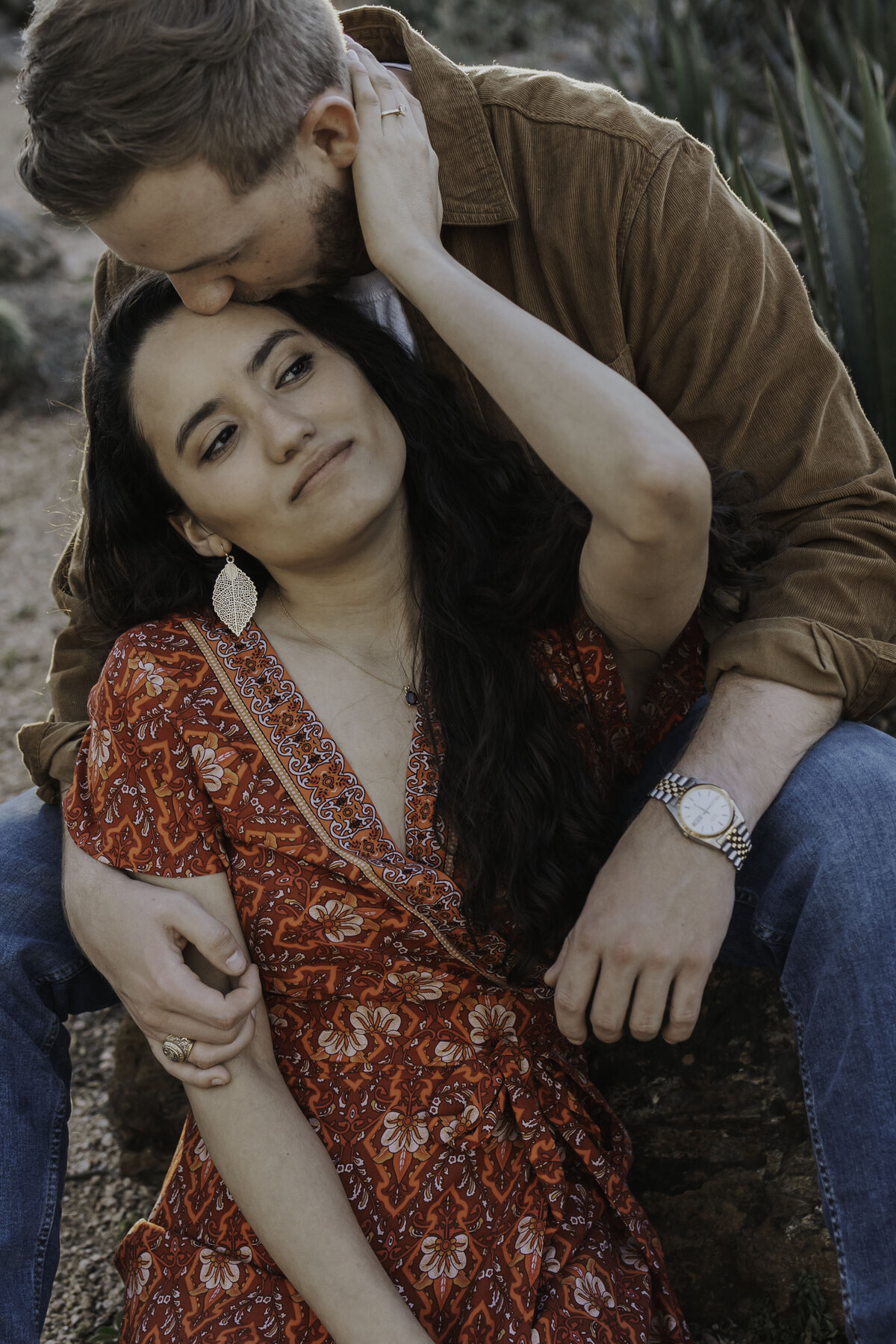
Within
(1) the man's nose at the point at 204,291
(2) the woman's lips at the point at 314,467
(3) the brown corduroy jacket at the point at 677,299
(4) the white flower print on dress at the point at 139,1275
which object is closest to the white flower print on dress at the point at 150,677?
(2) the woman's lips at the point at 314,467

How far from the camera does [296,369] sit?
213cm

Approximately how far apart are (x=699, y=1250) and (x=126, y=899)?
143 centimetres

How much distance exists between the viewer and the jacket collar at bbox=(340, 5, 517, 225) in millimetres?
2402

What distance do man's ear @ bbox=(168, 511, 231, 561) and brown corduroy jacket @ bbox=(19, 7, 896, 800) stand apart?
1.80 ft

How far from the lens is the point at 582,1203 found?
2209 millimetres

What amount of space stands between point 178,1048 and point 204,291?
124 cm

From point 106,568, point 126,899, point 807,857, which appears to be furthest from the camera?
point 106,568

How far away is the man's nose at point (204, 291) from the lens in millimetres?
2047

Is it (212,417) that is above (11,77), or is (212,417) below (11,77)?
above

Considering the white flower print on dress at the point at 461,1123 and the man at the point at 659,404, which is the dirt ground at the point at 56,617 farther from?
the white flower print on dress at the point at 461,1123

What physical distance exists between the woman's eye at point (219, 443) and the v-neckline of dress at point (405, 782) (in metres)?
0.34

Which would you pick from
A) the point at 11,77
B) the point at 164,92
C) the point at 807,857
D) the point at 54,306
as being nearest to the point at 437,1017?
the point at 807,857

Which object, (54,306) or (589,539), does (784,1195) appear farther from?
(54,306)

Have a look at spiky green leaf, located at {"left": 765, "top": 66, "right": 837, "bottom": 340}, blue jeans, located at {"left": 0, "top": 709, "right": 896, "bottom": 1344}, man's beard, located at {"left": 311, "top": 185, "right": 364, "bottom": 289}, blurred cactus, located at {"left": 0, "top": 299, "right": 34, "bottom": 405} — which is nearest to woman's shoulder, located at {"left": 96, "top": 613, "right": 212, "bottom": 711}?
blue jeans, located at {"left": 0, "top": 709, "right": 896, "bottom": 1344}
